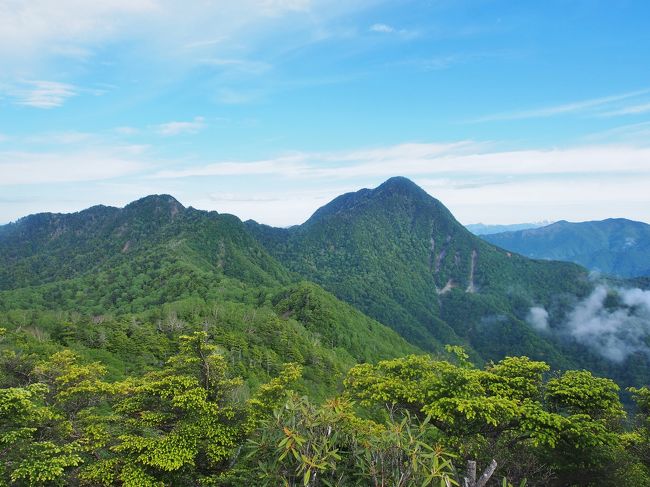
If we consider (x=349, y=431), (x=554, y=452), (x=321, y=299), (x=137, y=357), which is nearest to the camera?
(x=349, y=431)

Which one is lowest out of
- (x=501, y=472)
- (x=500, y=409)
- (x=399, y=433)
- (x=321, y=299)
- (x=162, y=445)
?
(x=321, y=299)

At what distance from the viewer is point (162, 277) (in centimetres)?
15000

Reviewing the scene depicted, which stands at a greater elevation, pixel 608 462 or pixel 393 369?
pixel 393 369

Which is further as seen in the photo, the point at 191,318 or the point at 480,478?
the point at 191,318

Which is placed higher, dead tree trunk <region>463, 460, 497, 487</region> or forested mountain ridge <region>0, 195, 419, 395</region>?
dead tree trunk <region>463, 460, 497, 487</region>

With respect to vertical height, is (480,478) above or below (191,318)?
above

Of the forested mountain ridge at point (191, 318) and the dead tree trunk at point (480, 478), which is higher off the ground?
the dead tree trunk at point (480, 478)

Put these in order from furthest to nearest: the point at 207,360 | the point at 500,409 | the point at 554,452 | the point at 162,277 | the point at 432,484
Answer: the point at 162,277 → the point at 207,360 → the point at 554,452 → the point at 500,409 → the point at 432,484

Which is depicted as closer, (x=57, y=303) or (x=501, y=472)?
(x=501, y=472)

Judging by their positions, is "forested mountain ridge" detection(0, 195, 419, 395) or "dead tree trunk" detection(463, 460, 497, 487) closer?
"dead tree trunk" detection(463, 460, 497, 487)

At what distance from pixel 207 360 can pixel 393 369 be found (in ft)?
30.0

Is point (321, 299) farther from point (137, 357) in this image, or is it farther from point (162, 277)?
point (137, 357)

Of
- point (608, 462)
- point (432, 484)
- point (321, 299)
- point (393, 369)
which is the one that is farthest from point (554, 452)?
point (321, 299)

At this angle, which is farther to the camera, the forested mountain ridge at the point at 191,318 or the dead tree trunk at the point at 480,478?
the forested mountain ridge at the point at 191,318
